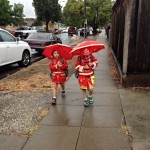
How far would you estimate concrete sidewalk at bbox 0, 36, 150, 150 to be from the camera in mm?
4613

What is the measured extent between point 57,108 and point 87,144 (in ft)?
6.49

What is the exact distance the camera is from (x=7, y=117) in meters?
5.96

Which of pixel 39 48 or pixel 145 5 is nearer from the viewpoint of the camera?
pixel 145 5

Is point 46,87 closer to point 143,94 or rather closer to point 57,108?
point 57,108

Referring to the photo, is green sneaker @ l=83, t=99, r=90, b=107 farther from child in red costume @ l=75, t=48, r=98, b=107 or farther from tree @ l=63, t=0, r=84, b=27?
tree @ l=63, t=0, r=84, b=27

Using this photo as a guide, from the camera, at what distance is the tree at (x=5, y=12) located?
54.4 m

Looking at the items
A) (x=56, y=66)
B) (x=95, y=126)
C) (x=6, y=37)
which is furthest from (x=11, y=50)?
(x=95, y=126)

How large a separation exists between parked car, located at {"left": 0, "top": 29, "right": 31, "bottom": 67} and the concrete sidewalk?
4551mm

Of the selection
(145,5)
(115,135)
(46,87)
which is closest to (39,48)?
(46,87)

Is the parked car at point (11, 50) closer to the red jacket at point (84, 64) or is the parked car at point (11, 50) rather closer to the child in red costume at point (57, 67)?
the child in red costume at point (57, 67)

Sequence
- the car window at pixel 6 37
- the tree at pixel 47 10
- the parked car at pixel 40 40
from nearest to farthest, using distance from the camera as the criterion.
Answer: the car window at pixel 6 37, the parked car at pixel 40 40, the tree at pixel 47 10

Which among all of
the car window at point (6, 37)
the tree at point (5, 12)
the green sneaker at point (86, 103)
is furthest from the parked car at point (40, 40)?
the tree at point (5, 12)

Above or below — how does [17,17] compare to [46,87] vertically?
above

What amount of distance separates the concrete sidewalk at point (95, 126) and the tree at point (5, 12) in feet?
164
